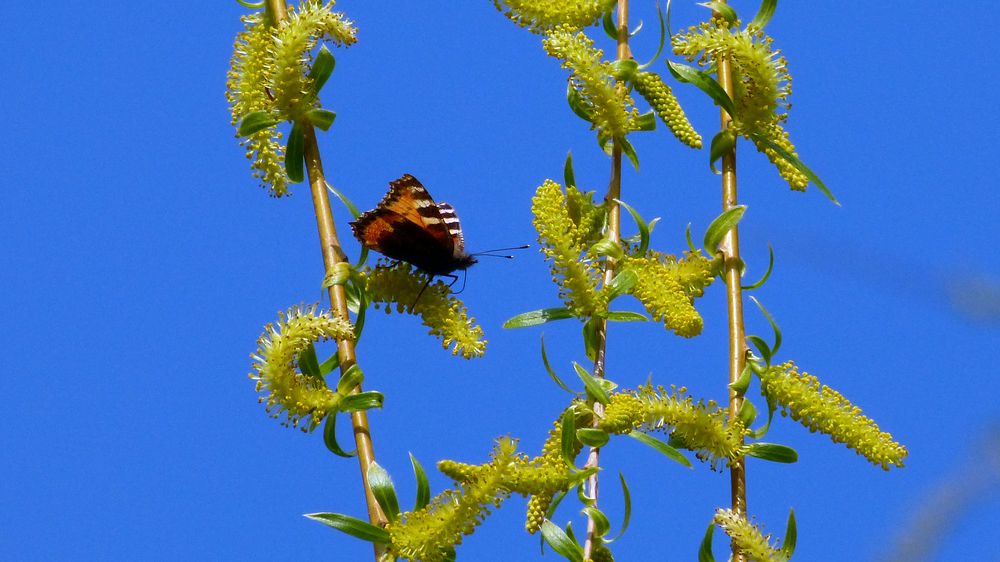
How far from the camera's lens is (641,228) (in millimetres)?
1898

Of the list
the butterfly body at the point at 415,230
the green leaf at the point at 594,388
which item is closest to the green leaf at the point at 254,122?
the butterfly body at the point at 415,230

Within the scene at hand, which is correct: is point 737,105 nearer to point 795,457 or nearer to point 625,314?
point 625,314

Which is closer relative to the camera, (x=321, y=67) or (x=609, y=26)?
(x=321, y=67)

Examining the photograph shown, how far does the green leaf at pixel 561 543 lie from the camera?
173 centimetres

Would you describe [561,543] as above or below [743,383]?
below

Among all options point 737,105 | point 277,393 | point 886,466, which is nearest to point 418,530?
point 277,393

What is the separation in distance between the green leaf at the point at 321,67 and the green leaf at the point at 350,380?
40 cm

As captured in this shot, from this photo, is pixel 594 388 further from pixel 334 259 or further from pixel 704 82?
pixel 704 82

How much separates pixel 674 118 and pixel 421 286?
17.2 inches

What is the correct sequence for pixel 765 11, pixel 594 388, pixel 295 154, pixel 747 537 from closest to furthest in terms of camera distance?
pixel 747 537
pixel 594 388
pixel 295 154
pixel 765 11

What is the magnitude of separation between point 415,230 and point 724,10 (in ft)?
1.80

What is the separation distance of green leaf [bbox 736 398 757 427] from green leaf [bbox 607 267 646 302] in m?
0.18

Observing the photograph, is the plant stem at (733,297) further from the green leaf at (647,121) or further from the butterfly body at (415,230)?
the butterfly body at (415,230)

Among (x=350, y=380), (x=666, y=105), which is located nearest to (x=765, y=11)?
(x=666, y=105)
